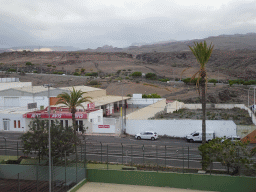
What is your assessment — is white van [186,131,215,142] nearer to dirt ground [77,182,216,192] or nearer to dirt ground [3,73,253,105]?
dirt ground [77,182,216,192]

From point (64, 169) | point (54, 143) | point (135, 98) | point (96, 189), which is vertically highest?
point (135, 98)

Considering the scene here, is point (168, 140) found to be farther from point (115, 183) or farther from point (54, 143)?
point (54, 143)

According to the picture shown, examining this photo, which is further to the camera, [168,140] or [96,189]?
[168,140]

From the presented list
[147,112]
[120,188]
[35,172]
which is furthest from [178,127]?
[35,172]

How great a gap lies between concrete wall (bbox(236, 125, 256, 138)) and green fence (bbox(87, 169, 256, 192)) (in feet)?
56.3

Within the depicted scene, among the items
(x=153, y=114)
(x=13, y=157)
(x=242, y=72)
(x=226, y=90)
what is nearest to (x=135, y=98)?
(x=153, y=114)

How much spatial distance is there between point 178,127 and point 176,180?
59.2 feet

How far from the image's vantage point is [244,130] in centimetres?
3397

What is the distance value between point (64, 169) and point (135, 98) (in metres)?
45.9

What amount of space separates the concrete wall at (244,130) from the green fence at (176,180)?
56.3 ft

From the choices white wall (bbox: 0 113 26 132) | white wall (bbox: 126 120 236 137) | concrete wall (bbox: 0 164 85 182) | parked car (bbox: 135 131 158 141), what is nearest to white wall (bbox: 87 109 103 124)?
white wall (bbox: 126 120 236 137)

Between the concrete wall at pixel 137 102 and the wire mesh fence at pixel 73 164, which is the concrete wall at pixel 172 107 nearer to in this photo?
the concrete wall at pixel 137 102

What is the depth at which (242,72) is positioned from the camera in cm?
12594

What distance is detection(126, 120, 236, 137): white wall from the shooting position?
3494 cm
